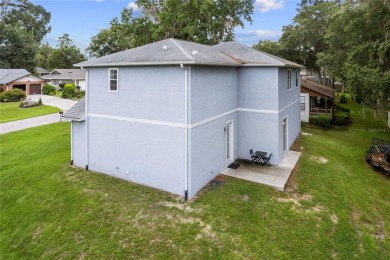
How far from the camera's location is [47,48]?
74.7m

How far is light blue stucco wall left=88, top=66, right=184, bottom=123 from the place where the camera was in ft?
32.7

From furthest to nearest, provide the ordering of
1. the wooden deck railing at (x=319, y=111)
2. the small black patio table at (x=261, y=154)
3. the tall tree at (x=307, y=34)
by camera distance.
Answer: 1. the tall tree at (x=307, y=34)
2. the wooden deck railing at (x=319, y=111)
3. the small black patio table at (x=261, y=154)

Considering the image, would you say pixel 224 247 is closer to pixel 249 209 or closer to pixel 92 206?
pixel 249 209

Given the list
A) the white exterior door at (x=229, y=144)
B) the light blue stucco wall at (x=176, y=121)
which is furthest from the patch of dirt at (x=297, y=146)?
the white exterior door at (x=229, y=144)

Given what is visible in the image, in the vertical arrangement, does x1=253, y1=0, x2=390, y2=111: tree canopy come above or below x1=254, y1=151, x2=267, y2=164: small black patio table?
above

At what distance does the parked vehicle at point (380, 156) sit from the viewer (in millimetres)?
15364

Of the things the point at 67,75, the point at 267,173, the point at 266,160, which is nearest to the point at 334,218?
the point at 267,173

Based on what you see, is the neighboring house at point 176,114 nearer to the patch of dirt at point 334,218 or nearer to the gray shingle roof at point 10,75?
the patch of dirt at point 334,218

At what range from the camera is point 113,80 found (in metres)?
11.6

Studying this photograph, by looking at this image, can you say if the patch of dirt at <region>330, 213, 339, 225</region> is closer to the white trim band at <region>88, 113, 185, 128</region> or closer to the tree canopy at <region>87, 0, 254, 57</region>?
the white trim band at <region>88, 113, 185, 128</region>

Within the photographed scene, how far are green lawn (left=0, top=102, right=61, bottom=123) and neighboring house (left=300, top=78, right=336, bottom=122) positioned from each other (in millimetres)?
25681

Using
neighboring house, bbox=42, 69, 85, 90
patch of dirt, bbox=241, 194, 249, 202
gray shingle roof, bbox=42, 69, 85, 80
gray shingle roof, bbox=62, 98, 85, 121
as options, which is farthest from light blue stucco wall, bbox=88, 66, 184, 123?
gray shingle roof, bbox=42, 69, 85, 80

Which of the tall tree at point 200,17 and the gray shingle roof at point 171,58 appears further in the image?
the tall tree at point 200,17

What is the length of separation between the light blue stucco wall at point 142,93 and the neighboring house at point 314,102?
19.6 m
